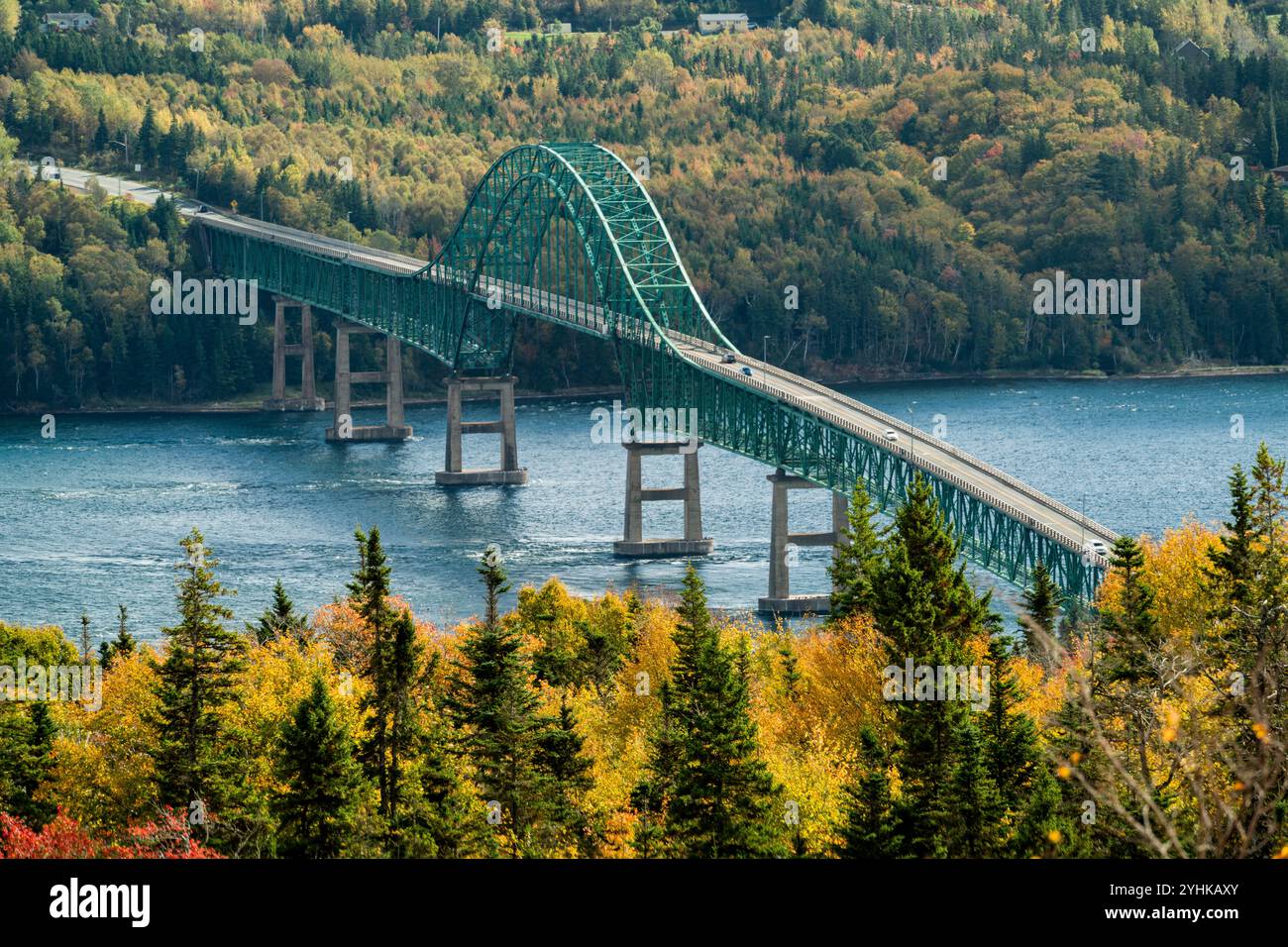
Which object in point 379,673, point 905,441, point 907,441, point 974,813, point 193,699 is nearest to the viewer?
point 974,813

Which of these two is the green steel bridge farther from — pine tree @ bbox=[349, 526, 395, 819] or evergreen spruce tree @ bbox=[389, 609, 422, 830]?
evergreen spruce tree @ bbox=[389, 609, 422, 830]

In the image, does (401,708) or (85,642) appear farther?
(85,642)

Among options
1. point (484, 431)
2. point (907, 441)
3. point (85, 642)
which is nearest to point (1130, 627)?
point (85, 642)

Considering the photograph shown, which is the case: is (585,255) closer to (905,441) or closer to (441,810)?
(905,441)

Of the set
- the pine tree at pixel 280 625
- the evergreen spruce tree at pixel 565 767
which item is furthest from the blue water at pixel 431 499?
the evergreen spruce tree at pixel 565 767

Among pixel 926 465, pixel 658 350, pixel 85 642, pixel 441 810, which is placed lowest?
pixel 85 642

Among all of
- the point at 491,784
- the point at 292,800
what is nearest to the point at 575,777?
the point at 491,784

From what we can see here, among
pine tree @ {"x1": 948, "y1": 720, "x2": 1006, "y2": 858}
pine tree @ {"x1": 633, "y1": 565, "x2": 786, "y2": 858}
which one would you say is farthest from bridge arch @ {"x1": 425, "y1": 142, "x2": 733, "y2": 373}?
pine tree @ {"x1": 948, "y1": 720, "x2": 1006, "y2": 858}

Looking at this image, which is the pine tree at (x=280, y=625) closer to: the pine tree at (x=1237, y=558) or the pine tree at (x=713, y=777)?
the pine tree at (x=713, y=777)
